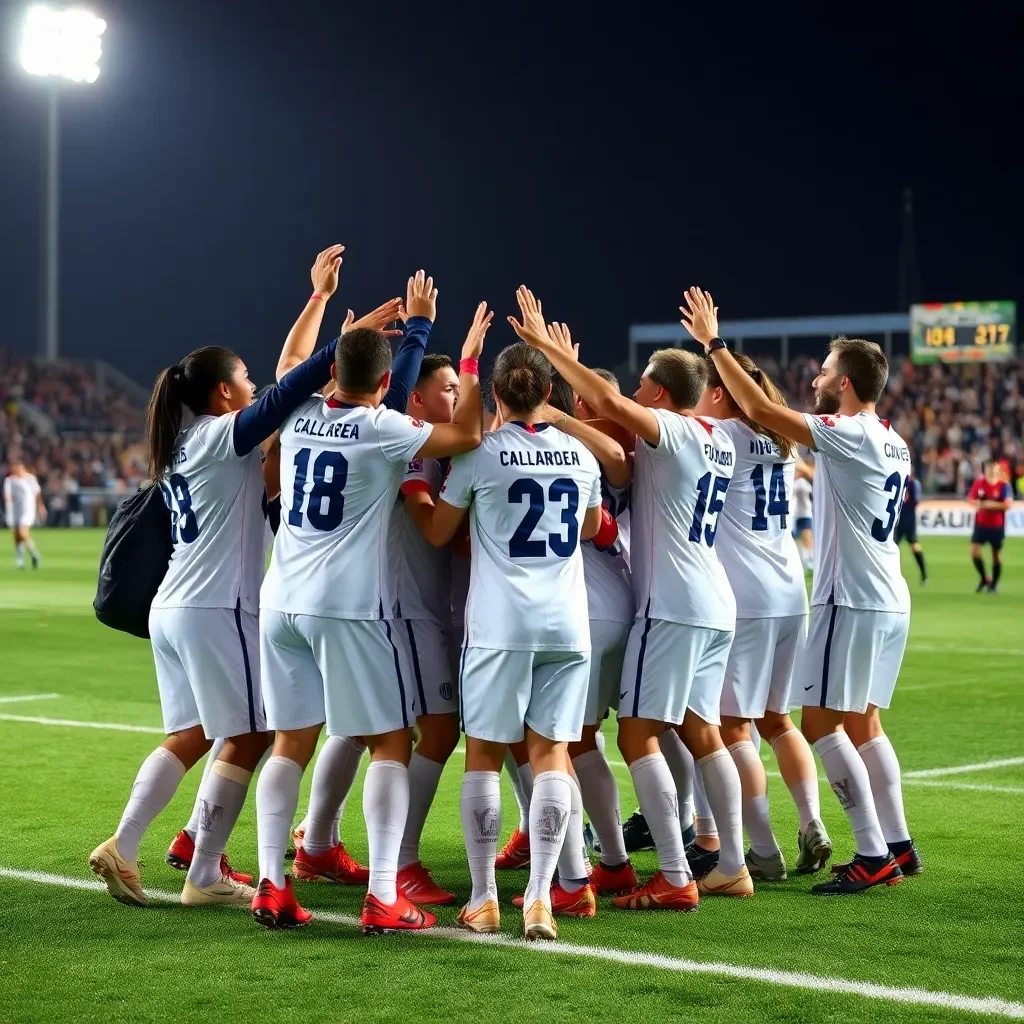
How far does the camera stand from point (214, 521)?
6.03m

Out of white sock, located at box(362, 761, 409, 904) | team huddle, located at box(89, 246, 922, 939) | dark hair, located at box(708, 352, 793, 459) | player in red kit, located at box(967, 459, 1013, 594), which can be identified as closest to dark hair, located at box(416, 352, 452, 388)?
team huddle, located at box(89, 246, 922, 939)

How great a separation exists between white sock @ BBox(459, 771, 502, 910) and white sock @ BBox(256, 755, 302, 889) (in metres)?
0.65

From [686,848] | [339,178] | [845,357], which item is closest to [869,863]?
[686,848]

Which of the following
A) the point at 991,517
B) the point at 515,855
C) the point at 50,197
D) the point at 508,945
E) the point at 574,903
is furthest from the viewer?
the point at 50,197

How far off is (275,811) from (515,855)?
4.93 feet

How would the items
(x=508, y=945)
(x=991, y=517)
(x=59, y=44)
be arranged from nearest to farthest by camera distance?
(x=508, y=945), (x=991, y=517), (x=59, y=44)

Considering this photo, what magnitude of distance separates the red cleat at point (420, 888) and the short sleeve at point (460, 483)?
1516 mm

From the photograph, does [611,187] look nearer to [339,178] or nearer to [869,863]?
[339,178]

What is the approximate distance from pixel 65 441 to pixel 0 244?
1167 centimetres

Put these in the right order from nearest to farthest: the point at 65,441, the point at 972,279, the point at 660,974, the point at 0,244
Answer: the point at 660,974 < the point at 65,441 < the point at 0,244 < the point at 972,279

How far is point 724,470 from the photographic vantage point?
6254 millimetres

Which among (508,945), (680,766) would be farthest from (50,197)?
(508,945)

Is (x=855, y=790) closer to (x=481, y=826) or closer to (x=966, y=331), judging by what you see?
(x=481, y=826)

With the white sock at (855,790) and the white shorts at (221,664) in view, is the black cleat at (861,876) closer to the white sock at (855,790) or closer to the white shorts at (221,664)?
the white sock at (855,790)
